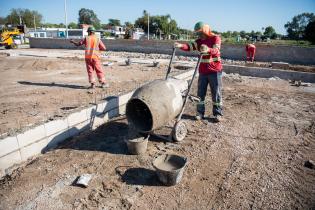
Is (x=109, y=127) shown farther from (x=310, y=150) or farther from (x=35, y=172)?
(x=310, y=150)

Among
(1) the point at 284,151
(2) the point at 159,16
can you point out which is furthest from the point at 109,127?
(2) the point at 159,16

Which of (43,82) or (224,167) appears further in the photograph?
(43,82)

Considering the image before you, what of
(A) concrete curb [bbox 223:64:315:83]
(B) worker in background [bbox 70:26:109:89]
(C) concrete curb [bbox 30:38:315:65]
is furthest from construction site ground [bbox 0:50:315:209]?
(C) concrete curb [bbox 30:38:315:65]

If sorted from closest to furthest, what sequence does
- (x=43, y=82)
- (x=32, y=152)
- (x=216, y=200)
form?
(x=216, y=200), (x=32, y=152), (x=43, y=82)

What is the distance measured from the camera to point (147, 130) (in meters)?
4.54

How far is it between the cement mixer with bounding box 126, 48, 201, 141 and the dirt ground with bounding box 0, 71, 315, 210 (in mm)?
354

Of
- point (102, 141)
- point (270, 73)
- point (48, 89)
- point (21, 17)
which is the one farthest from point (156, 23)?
point (102, 141)

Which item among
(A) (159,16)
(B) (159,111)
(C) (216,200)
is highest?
(A) (159,16)

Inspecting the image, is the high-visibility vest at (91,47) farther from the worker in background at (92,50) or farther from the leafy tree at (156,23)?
the leafy tree at (156,23)

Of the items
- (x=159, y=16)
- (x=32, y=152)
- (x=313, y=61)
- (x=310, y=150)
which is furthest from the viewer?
(x=159, y=16)

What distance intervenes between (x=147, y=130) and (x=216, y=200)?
1.75 metres

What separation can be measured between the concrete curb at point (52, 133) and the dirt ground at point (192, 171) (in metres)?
0.17

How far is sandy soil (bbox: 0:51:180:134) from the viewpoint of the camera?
5.53 metres

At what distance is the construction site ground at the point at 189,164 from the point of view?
10.6 ft
